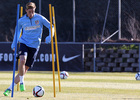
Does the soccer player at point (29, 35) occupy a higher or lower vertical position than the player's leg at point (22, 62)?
higher

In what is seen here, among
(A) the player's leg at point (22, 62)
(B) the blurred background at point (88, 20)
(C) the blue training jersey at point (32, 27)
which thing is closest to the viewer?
(A) the player's leg at point (22, 62)

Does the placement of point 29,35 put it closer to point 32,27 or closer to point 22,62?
point 32,27

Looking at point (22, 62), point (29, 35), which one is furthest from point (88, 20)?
point (22, 62)

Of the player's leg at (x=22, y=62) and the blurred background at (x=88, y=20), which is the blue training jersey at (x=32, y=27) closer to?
the player's leg at (x=22, y=62)

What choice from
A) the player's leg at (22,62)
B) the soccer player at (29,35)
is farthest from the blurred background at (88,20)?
the player's leg at (22,62)

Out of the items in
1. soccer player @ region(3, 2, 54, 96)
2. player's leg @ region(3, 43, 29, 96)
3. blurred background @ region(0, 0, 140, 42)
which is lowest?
player's leg @ region(3, 43, 29, 96)

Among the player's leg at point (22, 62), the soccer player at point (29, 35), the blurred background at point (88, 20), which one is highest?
the blurred background at point (88, 20)

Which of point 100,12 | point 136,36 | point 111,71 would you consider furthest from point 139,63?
point 100,12

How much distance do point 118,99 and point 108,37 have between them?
13.7 m

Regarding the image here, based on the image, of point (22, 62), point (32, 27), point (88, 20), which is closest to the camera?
point (22, 62)

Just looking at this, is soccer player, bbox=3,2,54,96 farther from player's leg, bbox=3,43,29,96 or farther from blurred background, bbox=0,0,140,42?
blurred background, bbox=0,0,140,42

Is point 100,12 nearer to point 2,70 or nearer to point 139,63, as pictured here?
point 139,63

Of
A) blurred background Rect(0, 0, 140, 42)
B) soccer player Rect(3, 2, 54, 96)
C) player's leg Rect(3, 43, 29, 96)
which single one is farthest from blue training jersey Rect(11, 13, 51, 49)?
blurred background Rect(0, 0, 140, 42)

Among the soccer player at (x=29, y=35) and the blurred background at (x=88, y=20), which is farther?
the blurred background at (x=88, y=20)
